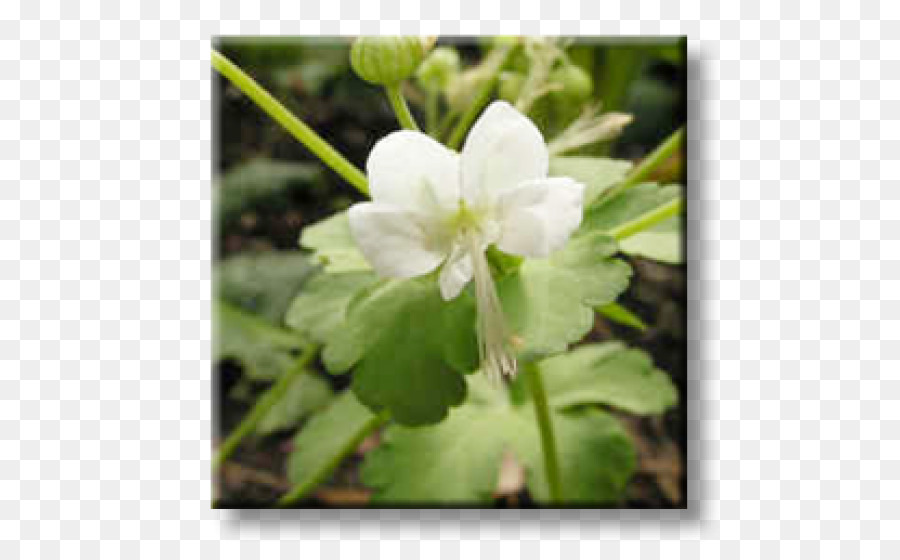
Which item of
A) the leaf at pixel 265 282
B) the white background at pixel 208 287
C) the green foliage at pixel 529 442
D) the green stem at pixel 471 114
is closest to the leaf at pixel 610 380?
the green foliage at pixel 529 442

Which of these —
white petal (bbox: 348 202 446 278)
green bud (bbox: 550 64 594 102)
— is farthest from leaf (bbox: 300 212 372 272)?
green bud (bbox: 550 64 594 102)

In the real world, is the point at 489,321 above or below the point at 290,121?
below

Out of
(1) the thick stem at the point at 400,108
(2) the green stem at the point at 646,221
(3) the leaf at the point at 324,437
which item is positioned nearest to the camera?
(1) the thick stem at the point at 400,108

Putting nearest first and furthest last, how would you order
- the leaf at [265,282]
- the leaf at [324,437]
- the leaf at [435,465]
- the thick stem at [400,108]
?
the thick stem at [400,108]
the leaf at [435,465]
the leaf at [324,437]
the leaf at [265,282]

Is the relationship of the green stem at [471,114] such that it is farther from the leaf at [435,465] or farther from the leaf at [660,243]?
the leaf at [435,465]

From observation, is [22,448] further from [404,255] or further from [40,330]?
[404,255]

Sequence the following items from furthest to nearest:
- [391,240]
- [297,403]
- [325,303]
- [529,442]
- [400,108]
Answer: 1. [297,403]
2. [529,442]
3. [325,303]
4. [400,108]
5. [391,240]

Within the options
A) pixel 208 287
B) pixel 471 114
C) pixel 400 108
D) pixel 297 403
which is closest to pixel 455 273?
pixel 400 108

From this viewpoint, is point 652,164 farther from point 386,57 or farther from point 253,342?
point 253,342
